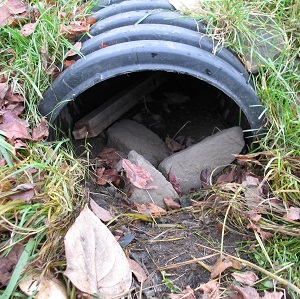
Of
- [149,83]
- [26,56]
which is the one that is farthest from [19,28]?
[149,83]

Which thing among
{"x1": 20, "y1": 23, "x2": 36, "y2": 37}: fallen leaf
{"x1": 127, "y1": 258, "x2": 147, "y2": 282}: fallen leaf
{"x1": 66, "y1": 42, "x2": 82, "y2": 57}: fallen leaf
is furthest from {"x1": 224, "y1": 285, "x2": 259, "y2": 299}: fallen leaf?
{"x1": 20, "y1": 23, "x2": 36, "y2": 37}: fallen leaf

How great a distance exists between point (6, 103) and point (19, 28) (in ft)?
1.75

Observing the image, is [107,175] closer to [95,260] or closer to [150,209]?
[150,209]

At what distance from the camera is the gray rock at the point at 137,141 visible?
2697 millimetres

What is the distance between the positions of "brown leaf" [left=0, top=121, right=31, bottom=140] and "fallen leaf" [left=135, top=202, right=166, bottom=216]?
62 centimetres

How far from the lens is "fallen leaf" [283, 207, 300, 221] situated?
1.99 meters

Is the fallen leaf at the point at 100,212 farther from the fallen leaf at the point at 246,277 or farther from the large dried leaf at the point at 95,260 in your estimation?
the fallen leaf at the point at 246,277

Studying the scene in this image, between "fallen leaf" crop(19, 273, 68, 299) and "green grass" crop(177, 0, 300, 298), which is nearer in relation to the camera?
"fallen leaf" crop(19, 273, 68, 299)

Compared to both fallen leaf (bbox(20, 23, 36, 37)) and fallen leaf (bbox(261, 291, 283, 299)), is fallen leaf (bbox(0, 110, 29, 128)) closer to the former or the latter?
fallen leaf (bbox(20, 23, 36, 37))

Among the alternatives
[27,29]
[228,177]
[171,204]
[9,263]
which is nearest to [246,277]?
[171,204]

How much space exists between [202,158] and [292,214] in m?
0.64

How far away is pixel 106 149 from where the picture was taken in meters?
2.72

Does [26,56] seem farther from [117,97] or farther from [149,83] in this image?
[149,83]

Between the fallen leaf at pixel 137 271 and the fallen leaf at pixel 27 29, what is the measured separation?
1287mm
